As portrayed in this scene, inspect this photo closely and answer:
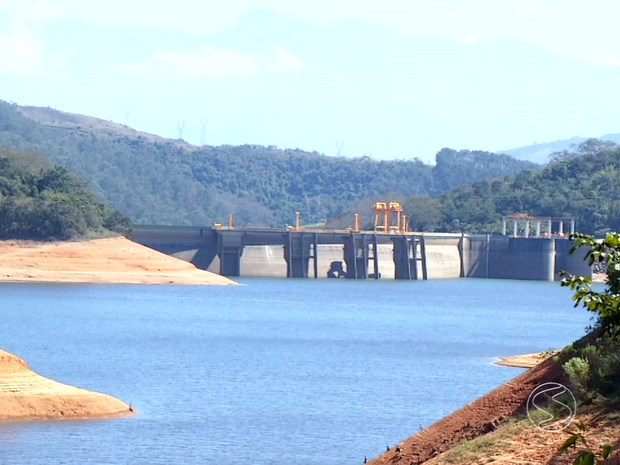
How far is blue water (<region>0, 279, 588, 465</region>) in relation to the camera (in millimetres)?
32844

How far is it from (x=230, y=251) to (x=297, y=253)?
22.3 feet

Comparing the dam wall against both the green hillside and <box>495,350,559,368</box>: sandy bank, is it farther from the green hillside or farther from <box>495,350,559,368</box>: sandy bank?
<box>495,350,559,368</box>: sandy bank

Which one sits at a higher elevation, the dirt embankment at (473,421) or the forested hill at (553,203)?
the forested hill at (553,203)

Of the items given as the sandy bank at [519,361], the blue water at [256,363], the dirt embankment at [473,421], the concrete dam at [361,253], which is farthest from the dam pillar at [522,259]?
the dirt embankment at [473,421]

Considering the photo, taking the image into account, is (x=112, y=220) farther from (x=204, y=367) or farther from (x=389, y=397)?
(x=389, y=397)

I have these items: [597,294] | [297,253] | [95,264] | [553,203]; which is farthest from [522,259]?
[597,294]

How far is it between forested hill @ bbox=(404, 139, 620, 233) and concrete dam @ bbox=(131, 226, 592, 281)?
19554mm

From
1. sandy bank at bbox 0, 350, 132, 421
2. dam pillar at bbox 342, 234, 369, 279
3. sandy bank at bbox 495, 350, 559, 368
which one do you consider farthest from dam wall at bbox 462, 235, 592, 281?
sandy bank at bbox 0, 350, 132, 421

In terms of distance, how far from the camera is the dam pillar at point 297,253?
477 ft

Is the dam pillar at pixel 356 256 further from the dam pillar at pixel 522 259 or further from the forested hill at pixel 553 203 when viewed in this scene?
the forested hill at pixel 553 203

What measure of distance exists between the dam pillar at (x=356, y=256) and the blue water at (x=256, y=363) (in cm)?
3397

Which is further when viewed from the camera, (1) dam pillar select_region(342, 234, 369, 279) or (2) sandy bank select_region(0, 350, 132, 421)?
(1) dam pillar select_region(342, 234, 369, 279)

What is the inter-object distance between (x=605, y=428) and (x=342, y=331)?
56206mm

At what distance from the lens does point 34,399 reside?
110ft
